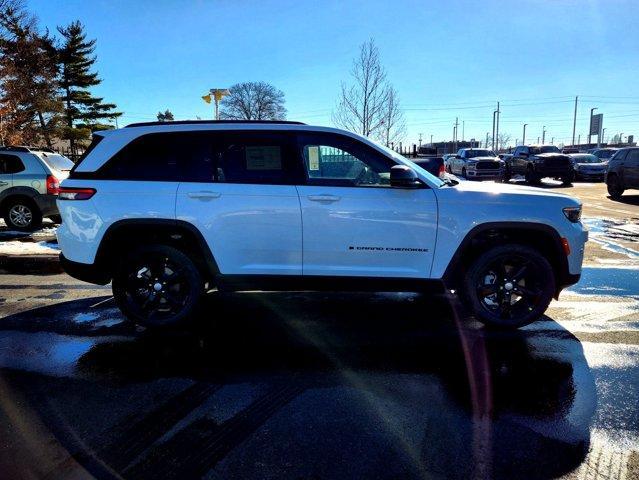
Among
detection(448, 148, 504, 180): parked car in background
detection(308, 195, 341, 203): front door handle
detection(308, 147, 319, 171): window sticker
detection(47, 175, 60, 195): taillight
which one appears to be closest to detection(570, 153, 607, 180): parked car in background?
detection(448, 148, 504, 180): parked car in background

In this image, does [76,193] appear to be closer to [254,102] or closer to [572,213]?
[572,213]

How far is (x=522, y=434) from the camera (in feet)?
8.98

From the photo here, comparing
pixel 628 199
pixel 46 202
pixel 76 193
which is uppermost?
pixel 76 193

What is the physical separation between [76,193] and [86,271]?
0.74 m

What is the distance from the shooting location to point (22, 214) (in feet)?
33.7

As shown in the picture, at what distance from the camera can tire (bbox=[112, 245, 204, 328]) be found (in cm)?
434

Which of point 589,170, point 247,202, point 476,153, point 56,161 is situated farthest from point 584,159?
point 247,202

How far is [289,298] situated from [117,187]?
2.32 meters

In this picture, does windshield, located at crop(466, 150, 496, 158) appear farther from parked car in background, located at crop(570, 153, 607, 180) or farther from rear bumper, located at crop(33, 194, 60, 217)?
rear bumper, located at crop(33, 194, 60, 217)

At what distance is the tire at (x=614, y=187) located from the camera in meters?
17.2

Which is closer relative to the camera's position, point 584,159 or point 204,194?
point 204,194

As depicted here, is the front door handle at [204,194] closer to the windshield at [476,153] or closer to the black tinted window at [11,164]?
the black tinted window at [11,164]

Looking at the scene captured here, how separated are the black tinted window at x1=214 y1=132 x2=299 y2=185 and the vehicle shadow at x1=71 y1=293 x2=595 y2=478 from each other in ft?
4.92

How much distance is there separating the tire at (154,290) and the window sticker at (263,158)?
3.62ft
